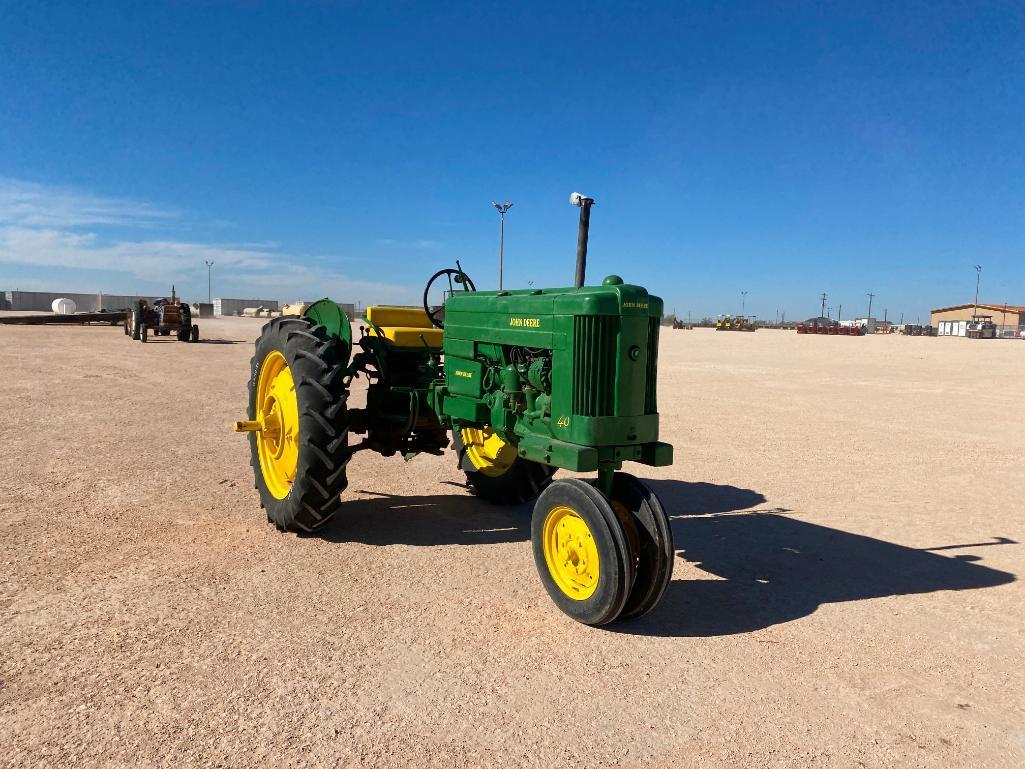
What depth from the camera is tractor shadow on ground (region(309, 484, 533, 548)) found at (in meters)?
5.07

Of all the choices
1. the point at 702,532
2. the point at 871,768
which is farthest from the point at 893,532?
the point at 871,768

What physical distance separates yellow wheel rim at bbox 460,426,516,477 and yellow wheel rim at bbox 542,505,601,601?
1.43 metres

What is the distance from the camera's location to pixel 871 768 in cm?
259

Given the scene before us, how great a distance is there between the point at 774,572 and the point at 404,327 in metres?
3.36

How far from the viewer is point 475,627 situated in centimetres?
365

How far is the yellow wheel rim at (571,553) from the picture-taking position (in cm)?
375

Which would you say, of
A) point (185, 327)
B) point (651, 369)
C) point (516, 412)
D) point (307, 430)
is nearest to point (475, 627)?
point (516, 412)

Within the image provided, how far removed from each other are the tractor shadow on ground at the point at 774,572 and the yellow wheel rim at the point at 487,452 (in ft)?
4.69

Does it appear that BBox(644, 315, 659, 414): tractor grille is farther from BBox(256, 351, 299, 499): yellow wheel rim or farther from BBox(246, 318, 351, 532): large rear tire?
BBox(256, 351, 299, 499): yellow wheel rim

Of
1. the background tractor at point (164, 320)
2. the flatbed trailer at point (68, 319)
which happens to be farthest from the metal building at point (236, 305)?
the background tractor at point (164, 320)

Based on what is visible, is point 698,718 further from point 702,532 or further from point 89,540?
point 89,540

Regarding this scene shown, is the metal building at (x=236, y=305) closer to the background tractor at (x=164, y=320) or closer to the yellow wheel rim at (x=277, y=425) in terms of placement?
the background tractor at (x=164, y=320)

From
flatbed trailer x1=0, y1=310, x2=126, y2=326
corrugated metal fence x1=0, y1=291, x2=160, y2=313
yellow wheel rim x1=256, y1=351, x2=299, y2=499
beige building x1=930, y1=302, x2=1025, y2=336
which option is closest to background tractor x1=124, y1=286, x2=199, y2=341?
flatbed trailer x1=0, y1=310, x2=126, y2=326

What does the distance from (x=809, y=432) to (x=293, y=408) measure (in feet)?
23.9
